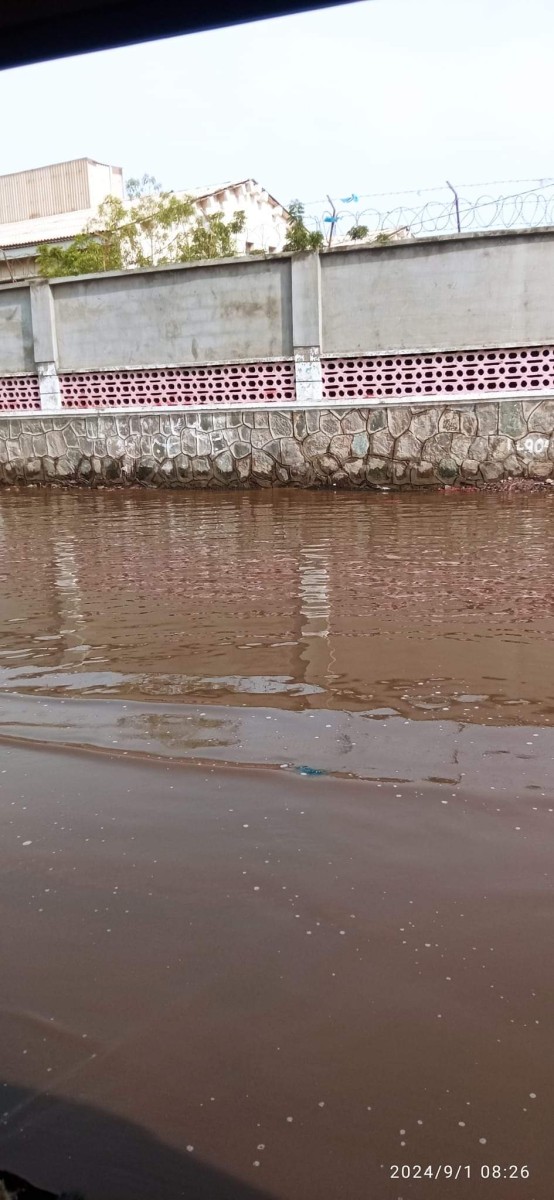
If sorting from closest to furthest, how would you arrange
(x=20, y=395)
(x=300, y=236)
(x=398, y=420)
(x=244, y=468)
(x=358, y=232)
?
(x=398, y=420), (x=244, y=468), (x=20, y=395), (x=358, y=232), (x=300, y=236)

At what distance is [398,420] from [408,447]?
14.5 inches

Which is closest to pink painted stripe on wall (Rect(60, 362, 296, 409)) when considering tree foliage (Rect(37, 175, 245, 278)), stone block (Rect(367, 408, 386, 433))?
stone block (Rect(367, 408, 386, 433))

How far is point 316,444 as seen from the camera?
11992 millimetres

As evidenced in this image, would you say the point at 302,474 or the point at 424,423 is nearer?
the point at 424,423

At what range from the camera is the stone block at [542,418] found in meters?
11.0

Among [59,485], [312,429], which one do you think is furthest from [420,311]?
[59,485]

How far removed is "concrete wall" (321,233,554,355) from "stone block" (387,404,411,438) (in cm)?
77

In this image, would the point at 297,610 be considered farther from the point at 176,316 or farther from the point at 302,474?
the point at 176,316

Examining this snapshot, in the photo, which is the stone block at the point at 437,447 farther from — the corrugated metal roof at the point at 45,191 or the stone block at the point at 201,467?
the corrugated metal roof at the point at 45,191

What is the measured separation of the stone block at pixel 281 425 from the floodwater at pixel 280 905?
6.97 metres

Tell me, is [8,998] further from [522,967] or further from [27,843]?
[522,967]

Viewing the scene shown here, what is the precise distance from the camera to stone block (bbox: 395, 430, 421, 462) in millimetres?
11531

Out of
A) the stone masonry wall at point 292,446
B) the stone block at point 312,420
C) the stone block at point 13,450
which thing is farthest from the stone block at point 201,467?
the stone block at point 13,450

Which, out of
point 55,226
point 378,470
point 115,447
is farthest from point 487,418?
point 55,226
